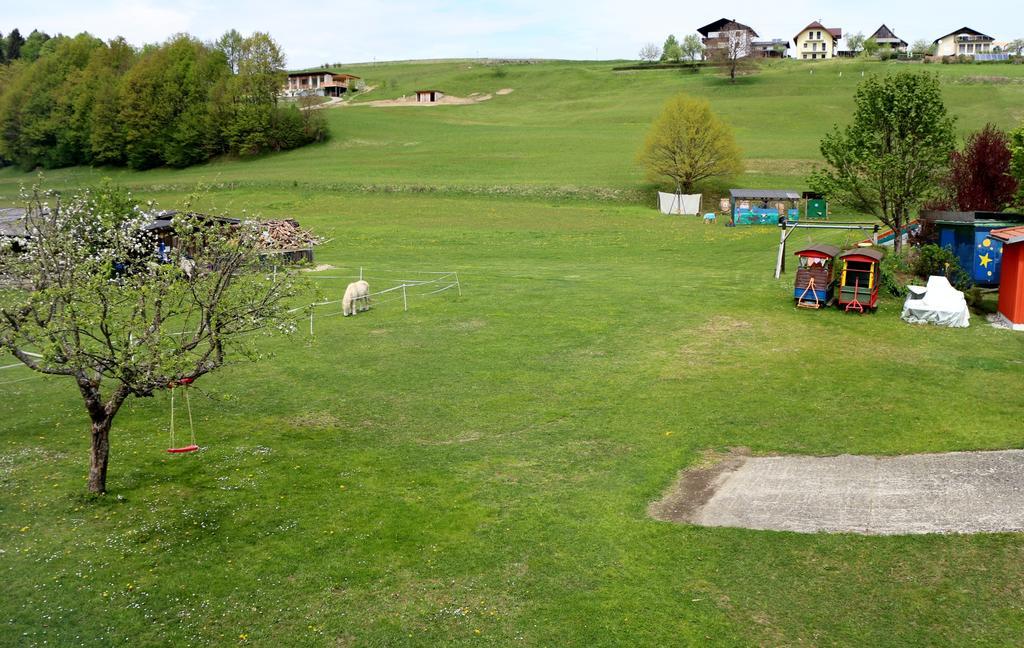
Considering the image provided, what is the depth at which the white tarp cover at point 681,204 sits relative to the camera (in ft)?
216

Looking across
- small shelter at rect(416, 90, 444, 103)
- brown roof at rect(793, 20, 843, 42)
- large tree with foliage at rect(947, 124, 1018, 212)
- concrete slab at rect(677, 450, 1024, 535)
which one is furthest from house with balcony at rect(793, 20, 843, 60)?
concrete slab at rect(677, 450, 1024, 535)

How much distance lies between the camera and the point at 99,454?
14.9 m

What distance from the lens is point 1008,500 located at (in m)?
14.5

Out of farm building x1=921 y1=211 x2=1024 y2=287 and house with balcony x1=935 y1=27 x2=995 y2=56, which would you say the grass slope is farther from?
house with balcony x1=935 y1=27 x2=995 y2=56

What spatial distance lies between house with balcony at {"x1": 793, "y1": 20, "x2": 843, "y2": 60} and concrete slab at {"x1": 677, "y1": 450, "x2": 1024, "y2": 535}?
18459 cm

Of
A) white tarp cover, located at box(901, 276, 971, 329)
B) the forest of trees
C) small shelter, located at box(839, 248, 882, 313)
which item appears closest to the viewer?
white tarp cover, located at box(901, 276, 971, 329)

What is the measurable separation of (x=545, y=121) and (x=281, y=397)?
97.9 metres

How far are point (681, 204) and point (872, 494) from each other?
5308 centimetres

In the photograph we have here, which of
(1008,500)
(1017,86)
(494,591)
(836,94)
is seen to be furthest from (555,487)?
(1017,86)

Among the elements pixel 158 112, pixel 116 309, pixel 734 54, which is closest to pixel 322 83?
pixel 158 112

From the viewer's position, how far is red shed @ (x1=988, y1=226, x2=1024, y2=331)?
87.6ft

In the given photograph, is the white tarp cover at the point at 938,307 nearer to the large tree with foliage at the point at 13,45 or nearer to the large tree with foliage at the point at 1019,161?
the large tree with foliage at the point at 1019,161

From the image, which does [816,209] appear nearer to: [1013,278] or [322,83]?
[1013,278]

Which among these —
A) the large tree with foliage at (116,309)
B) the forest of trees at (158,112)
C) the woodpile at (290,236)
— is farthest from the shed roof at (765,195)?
the forest of trees at (158,112)
